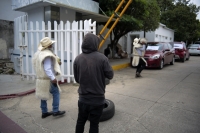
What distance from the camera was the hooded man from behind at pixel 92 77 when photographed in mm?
2357

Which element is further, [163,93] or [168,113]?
[163,93]

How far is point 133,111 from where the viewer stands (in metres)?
4.01

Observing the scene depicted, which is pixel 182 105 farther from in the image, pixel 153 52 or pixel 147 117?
pixel 153 52

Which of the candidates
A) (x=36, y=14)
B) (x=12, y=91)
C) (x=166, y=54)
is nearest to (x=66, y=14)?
(x=36, y=14)

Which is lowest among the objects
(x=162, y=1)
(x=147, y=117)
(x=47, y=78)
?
(x=147, y=117)

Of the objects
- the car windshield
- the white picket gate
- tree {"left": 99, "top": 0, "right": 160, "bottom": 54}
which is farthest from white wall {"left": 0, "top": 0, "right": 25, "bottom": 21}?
the car windshield

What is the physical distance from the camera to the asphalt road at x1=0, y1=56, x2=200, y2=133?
Answer: 10.8 feet

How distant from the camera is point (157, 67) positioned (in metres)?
9.99

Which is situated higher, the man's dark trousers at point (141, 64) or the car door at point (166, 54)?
the car door at point (166, 54)

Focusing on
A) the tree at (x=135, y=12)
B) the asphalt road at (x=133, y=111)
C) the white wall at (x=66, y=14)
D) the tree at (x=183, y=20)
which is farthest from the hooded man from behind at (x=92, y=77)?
→ the tree at (x=183, y=20)

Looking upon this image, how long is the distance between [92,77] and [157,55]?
8.04m

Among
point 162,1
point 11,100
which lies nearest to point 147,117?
point 11,100

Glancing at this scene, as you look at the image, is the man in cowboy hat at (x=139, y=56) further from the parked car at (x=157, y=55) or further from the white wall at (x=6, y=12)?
the white wall at (x=6, y=12)

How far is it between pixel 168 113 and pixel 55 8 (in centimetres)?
585
